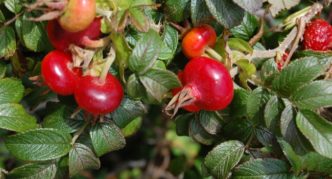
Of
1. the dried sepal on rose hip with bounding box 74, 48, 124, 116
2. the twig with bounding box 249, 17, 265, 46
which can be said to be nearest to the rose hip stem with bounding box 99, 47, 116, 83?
the dried sepal on rose hip with bounding box 74, 48, 124, 116

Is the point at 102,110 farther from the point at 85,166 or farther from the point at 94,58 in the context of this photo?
the point at 85,166

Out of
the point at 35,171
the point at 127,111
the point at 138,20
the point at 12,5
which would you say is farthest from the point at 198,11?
the point at 35,171

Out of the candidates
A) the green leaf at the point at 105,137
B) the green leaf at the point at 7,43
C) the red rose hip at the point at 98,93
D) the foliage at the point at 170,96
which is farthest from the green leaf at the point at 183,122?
the green leaf at the point at 7,43

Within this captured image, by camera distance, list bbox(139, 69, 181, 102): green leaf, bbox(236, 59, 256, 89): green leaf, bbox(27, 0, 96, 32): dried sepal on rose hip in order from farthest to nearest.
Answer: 1. bbox(236, 59, 256, 89): green leaf
2. bbox(139, 69, 181, 102): green leaf
3. bbox(27, 0, 96, 32): dried sepal on rose hip

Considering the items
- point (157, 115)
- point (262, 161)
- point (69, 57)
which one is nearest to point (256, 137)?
point (262, 161)

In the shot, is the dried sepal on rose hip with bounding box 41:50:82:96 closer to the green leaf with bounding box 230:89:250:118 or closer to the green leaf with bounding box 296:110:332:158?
the green leaf with bounding box 230:89:250:118

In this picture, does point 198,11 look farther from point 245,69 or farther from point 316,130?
point 316,130
